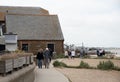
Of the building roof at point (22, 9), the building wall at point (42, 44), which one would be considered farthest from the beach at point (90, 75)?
the building roof at point (22, 9)

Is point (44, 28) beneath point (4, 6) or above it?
beneath

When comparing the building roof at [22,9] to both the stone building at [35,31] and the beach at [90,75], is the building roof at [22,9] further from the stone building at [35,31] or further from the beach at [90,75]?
the beach at [90,75]

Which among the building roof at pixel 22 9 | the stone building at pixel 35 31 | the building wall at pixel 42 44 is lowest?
the building wall at pixel 42 44

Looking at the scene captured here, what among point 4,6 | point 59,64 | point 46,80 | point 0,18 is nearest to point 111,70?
point 59,64

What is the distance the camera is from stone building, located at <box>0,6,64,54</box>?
217 feet

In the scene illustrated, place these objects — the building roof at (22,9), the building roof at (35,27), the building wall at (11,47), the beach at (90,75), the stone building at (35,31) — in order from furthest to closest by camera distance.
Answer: the building roof at (22,9) → the building roof at (35,27) → the stone building at (35,31) → the building wall at (11,47) → the beach at (90,75)

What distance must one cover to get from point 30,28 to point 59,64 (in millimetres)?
28201

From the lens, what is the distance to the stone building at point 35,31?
66.2 m

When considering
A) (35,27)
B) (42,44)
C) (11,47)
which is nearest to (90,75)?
(11,47)

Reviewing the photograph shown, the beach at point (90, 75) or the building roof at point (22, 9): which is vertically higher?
the building roof at point (22, 9)

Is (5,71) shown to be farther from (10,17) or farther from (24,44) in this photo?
(10,17)

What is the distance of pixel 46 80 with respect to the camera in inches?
1003

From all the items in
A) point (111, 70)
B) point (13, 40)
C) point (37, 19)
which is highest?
point (37, 19)

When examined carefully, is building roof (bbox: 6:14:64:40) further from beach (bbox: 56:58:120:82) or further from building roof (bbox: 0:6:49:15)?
beach (bbox: 56:58:120:82)
